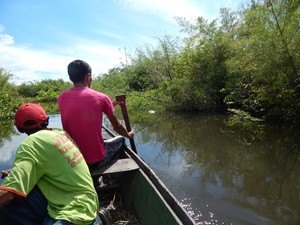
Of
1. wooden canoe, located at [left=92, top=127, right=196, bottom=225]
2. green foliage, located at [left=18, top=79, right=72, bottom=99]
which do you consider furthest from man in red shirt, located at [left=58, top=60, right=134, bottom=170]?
green foliage, located at [left=18, top=79, right=72, bottom=99]

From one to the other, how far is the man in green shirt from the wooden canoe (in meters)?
0.94

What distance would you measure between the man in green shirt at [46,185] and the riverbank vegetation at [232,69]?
1185 centimetres

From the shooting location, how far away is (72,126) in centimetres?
362

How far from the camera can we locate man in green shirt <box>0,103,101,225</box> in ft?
6.45

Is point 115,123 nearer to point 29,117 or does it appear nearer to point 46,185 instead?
point 29,117

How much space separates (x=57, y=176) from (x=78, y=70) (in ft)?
5.47

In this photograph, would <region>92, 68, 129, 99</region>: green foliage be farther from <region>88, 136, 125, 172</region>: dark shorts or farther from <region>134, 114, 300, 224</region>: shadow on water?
<region>88, 136, 125, 172</region>: dark shorts

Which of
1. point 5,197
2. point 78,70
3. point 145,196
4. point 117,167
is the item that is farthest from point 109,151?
point 5,197

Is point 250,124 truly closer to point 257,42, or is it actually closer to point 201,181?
point 257,42

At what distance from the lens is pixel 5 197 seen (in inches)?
75.5

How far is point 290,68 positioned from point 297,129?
8.01 feet

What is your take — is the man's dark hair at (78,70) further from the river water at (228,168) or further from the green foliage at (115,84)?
the green foliage at (115,84)

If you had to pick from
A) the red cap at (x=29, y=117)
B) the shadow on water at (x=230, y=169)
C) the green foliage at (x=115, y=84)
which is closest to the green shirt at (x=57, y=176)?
the red cap at (x=29, y=117)

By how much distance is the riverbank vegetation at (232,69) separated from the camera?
41.2 feet
